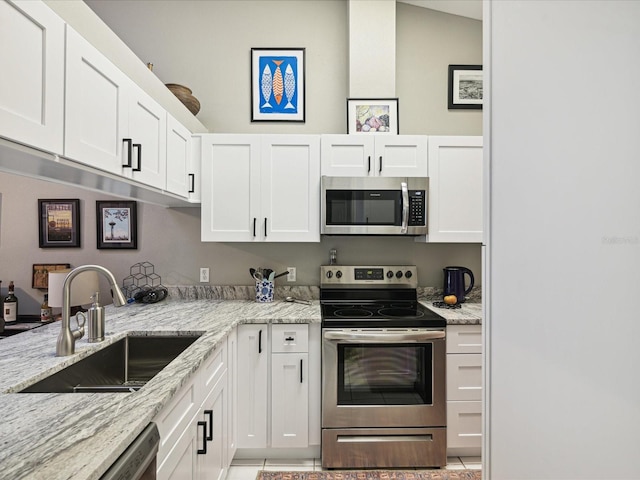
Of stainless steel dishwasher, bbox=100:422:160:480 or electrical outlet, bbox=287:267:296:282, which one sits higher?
electrical outlet, bbox=287:267:296:282

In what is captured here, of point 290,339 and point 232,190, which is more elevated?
point 232,190

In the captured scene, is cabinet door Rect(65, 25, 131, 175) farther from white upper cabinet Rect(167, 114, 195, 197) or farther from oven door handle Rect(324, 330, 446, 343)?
oven door handle Rect(324, 330, 446, 343)

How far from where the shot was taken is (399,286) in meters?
2.75

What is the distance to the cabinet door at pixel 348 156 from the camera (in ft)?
8.09

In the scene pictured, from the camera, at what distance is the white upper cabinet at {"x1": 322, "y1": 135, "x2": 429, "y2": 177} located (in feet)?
8.09

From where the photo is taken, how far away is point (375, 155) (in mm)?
2471

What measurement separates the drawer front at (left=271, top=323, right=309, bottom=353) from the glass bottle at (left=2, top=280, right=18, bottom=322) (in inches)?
74.9

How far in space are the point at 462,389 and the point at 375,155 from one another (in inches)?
63.4

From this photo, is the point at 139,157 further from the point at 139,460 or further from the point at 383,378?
the point at 383,378
